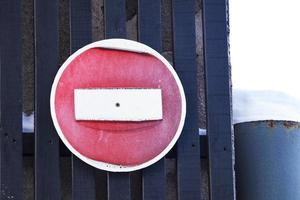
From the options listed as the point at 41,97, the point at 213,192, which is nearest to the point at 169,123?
the point at 213,192

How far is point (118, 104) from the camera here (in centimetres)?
369

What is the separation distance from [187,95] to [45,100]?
705 millimetres

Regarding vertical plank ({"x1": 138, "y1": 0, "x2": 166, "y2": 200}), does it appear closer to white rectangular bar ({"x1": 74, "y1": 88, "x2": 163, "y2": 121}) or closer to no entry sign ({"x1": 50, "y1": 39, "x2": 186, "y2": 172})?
no entry sign ({"x1": 50, "y1": 39, "x2": 186, "y2": 172})

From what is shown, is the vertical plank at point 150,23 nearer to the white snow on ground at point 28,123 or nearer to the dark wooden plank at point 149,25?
the dark wooden plank at point 149,25

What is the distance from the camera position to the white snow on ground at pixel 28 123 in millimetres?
3712

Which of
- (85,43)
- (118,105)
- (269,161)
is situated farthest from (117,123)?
(269,161)

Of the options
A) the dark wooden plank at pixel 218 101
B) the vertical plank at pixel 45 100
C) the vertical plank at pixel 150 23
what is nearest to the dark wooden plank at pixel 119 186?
the vertical plank at pixel 45 100

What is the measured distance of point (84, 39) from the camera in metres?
3.78

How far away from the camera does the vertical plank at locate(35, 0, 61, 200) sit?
3.62 meters

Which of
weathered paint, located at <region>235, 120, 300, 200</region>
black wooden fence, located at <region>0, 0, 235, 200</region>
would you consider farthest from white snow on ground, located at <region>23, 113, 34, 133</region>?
weathered paint, located at <region>235, 120, 300, 200</region>

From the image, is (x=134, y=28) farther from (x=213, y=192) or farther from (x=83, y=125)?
(x=213, y=192)

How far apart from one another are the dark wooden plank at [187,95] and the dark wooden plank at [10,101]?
2.56 feet

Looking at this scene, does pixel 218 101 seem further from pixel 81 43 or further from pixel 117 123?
pixel 81 43

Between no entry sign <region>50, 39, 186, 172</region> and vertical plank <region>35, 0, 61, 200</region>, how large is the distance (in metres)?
0.07
